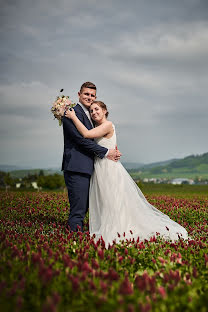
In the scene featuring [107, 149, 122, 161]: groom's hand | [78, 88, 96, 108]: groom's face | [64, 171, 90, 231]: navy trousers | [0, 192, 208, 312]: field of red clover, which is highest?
[78, 88, 96, 108]: groom's face

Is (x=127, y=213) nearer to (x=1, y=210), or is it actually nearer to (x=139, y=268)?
(x=139, y=268)

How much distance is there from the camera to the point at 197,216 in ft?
38.3

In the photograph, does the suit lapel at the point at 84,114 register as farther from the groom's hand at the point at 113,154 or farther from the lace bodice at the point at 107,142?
the groom's hand at the point at 113,154

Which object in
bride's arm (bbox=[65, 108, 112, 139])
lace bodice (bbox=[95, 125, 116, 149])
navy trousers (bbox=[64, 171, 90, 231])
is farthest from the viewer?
lace bodice (bbox=[95, 125, 116, 149])

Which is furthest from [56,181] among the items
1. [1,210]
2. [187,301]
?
[187,301]

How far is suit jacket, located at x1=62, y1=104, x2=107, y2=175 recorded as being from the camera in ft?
22.8

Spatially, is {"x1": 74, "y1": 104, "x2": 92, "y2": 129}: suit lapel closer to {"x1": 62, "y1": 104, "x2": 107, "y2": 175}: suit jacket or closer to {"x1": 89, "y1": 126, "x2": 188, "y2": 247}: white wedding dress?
{"x1": 62, "y1": 104, "x2": 107, "y2": 175}: suit jacket

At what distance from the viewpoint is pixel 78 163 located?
7059 mm

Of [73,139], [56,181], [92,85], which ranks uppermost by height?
[92,85]

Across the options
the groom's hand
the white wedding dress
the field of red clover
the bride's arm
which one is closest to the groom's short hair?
the bride's arm

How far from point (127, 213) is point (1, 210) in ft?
23.1

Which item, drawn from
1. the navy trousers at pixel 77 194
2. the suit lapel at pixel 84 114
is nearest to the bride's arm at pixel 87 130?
the suit lapel at pixel 84 114

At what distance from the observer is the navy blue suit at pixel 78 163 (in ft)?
22.9

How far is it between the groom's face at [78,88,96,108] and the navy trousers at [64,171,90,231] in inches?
71.6
